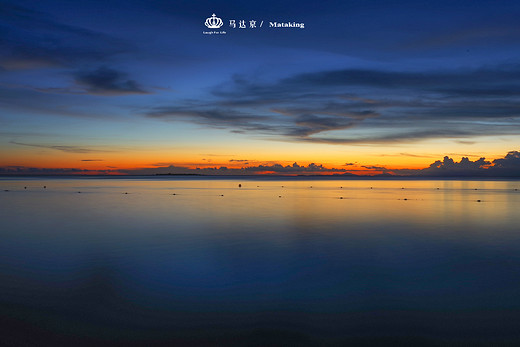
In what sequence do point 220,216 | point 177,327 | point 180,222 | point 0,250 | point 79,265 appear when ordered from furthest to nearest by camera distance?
point 220,216
point 180,222
point 0,250
point 79,265
point 177,327

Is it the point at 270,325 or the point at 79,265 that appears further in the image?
the point at 79,265

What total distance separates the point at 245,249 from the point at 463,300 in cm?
1156

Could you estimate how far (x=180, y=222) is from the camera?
1273 inches

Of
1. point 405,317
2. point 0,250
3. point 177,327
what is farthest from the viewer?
point 0,250

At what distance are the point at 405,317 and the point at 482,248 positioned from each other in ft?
44.7

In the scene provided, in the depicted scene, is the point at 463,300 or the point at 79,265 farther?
the point at 79,265

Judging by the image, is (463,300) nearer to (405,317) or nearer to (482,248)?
(405,317)

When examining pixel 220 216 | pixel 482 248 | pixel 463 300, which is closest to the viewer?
pixel 463 300

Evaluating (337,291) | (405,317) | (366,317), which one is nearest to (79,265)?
(337,291)

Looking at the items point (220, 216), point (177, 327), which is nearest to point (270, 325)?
point (177, 327)

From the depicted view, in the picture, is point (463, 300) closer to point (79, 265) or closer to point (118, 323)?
point (118, 323)

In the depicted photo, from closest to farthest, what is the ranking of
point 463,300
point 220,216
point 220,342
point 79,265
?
point 220,342 → point 463,300 → point 79,265 → point 220,216

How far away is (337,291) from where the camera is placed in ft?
44.9

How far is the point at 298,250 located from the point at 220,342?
1189cm
